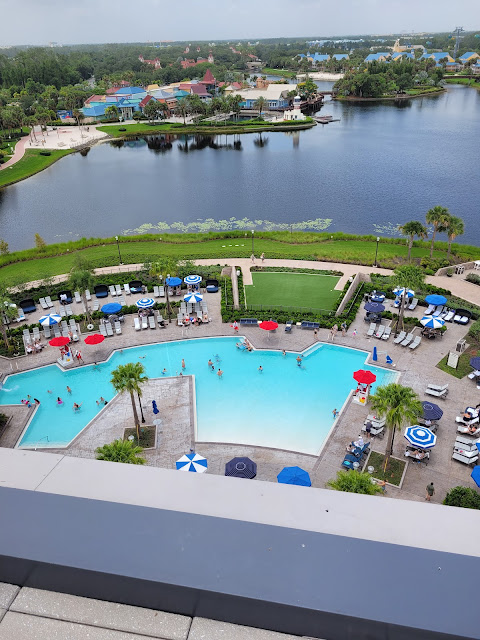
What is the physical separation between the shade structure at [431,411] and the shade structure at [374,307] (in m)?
9.46

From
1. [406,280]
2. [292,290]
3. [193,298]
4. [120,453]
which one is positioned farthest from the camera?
[292,290]

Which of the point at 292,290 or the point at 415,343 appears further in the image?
the point at 292,290

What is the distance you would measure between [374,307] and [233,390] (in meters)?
11.9

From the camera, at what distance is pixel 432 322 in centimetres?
2917

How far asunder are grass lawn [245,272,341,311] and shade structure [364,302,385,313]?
10.4 feet

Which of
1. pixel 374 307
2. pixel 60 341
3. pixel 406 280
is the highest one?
pixel 406 280

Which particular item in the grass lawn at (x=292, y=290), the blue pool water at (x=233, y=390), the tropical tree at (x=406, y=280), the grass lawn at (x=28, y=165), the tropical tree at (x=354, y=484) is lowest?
the blue pool water at (x=233, y=390)

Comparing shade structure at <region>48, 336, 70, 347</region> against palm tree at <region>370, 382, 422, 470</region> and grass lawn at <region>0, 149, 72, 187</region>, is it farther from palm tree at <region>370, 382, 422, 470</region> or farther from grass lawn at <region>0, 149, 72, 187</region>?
grass lawn at <region>0, 149, 72, 187</region>

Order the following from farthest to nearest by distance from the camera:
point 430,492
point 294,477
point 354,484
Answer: point 430,492 → point 294,477 → point 354,484

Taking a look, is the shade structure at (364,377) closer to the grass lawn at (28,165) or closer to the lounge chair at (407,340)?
the lounge chair at (407,340)

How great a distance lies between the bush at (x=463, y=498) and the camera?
17281 millimetres

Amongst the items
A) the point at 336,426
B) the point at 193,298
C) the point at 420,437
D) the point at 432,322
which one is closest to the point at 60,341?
the point at 193,298

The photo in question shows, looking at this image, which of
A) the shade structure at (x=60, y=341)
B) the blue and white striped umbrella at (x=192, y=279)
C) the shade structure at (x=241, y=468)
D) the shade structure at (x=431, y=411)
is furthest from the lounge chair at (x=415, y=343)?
the shade structure at (x=60, y=341)

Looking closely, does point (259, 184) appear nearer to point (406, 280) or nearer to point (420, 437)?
point (406, 280)
